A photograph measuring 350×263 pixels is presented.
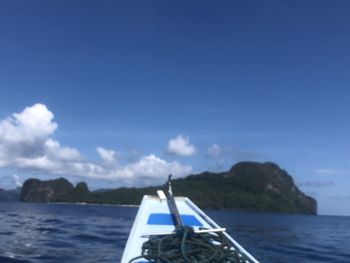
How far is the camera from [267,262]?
24.7 m

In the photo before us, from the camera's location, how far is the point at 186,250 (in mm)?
Result: 8234

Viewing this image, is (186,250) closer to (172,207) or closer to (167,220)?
(167,220)

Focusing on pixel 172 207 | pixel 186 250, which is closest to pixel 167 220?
pixel 172 207

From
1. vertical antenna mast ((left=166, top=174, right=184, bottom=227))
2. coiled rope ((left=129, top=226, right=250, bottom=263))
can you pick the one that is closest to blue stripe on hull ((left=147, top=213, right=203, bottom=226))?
vertical antenna mast ((left=166, top=174, right=184, bottom=227))

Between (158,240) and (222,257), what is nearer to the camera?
(222,257)

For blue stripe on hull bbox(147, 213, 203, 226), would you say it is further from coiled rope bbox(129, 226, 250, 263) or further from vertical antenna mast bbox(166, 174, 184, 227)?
coiled rope bbox(129, 226, 250, 263)

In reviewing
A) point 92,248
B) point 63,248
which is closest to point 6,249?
point 63,248

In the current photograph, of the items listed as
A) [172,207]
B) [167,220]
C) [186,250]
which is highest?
[172,207]

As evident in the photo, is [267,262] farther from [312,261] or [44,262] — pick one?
[44,262]

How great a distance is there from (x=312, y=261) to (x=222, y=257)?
70.5ft

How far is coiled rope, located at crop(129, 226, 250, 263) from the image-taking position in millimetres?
8062

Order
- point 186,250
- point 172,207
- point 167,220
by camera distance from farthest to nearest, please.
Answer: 1. point 172,207
2. point 167,220
3. point 186,250

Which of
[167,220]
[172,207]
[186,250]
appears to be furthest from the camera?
[172,207]

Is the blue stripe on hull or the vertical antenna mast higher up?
the vertical antenna mast
